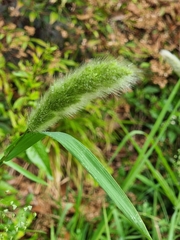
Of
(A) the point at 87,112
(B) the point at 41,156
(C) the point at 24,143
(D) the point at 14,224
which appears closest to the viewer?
(C) the point at 24,143

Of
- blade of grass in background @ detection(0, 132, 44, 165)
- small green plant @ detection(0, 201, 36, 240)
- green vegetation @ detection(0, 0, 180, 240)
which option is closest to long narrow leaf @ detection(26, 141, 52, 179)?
small green plant @ detection(0, 201, 36, 240)

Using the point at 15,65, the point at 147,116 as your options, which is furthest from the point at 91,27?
the point at 147,116

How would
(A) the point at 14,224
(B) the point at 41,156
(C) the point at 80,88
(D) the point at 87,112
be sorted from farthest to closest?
(D) the point at 87,112 < (B) the point at 41,156 < (A) the point at 14,224 < (C) the point at 80,88

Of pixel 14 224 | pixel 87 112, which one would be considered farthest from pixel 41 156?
pixel 87 112

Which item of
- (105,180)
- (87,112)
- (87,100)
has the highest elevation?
(87,100)

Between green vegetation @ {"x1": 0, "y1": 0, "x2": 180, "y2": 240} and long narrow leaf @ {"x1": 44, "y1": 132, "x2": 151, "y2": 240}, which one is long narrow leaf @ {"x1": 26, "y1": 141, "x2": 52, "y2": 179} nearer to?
green vegetation @ {"x1": 0, "y1": 0, "x2": 180, "y2": 240}

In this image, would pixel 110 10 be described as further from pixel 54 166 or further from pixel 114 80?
pixel 114 80

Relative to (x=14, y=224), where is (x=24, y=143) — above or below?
above

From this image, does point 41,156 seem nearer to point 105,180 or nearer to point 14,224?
point 14,224

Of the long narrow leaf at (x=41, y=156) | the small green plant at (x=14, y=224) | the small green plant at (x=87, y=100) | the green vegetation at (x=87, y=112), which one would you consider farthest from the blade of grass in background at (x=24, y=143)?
the green vegetation at (x=87, y=112)
